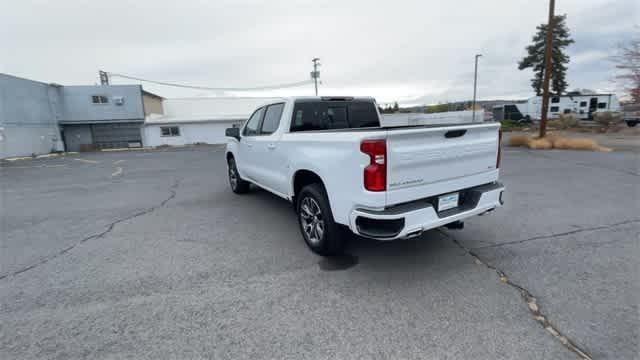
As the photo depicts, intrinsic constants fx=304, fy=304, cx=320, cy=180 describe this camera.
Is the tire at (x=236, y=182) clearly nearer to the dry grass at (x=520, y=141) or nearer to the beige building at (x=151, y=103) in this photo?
the dry grass at (x=520, y=141)

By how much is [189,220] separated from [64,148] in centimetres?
2949

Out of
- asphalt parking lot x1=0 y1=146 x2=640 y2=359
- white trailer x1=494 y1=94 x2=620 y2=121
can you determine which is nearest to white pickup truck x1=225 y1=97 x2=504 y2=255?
asphalt parking lot x1=0 y1=146 x2=640 y2=359

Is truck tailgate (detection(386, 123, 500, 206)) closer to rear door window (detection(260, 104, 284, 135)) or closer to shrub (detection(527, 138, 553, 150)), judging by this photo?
rear door window (detection(260, 104, 284, 135))

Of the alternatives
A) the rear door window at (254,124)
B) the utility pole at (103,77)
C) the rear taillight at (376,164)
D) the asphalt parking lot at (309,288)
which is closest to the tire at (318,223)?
the asphalt parking lot at (309,288)

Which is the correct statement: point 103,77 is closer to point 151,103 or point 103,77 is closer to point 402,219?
point 151,103

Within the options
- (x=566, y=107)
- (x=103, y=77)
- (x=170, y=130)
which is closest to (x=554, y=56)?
(x=566, y=107)

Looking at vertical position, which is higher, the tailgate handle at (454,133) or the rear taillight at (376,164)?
the tailgate handle at (454,133)

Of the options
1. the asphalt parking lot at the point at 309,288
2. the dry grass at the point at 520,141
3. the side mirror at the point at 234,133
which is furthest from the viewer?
the dry grass at the point at 520,141

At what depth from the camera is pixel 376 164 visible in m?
2.70

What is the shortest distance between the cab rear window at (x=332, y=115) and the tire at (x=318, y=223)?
1.18m

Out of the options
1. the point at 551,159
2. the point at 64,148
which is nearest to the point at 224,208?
the point at 551,159

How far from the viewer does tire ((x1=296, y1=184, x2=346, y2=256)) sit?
335cm

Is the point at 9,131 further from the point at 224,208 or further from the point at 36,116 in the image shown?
the point at 224,208

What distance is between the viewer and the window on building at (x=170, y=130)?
2981 cm
